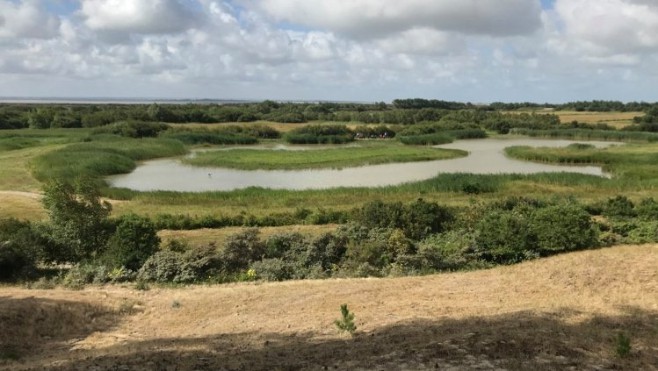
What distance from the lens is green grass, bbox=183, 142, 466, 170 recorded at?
51.8 m

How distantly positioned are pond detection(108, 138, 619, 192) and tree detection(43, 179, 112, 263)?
18.0m

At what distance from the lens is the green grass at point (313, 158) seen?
170 ft

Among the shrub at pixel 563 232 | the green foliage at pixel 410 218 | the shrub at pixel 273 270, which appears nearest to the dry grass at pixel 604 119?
the green foliage at pixel 410 218

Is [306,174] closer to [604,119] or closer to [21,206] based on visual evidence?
[21,206]

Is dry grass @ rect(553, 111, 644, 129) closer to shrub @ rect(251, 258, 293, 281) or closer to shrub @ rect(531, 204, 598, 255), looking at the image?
shrub @ rect(531, 204, 598, 255)

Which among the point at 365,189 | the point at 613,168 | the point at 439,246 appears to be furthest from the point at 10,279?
the point at 613,168

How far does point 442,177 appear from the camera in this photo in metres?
36.7

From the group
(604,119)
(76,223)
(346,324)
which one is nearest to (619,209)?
(346,324)

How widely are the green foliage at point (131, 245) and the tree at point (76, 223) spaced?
1.19 metres

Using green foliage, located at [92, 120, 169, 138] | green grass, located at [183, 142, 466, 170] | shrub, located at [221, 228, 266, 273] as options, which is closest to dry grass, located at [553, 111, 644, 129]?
green grass, located at [183, 142, 466, 170]

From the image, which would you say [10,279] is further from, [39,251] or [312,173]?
[312,173]

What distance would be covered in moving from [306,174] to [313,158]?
969 centimetres

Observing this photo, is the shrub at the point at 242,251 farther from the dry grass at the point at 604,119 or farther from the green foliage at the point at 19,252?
the dry grass at the point at 604,119

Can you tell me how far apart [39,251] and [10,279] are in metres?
1.72
